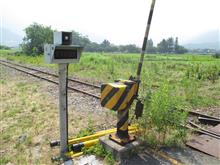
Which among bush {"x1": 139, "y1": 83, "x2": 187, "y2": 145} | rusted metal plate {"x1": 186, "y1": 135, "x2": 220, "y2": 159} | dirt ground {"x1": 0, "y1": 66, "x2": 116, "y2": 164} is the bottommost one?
dirt ground {"x1": 0, "y1": 66, "x2": 116, "y2": 164}

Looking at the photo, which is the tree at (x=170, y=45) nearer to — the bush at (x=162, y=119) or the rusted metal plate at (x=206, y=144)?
the rusted metal plate at (x=206, y=144)

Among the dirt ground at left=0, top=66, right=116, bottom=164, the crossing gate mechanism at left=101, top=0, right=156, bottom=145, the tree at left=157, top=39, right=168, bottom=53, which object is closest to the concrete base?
the crossing gate mechanism at left=101, top=0, right=156, bottom=145

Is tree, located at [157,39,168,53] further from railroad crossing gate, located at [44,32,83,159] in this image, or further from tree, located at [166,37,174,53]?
railroad crossing gate, located at [44,32,83,159]

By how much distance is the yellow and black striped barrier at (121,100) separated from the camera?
3.67m

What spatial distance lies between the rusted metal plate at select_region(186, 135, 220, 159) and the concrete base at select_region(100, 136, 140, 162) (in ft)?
3.35

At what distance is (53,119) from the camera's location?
235 inches

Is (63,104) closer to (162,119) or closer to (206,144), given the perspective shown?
(162,119)

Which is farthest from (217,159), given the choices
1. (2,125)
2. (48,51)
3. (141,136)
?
(2,125)

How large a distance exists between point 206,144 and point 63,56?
2.84 metres

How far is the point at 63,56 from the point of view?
3.71 metres

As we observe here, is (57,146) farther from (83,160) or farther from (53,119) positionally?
→ (53,119)

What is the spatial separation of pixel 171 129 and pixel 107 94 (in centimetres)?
163

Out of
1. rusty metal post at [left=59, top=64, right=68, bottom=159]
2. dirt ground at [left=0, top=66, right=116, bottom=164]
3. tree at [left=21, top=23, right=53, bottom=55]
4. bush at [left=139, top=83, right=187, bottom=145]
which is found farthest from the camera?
tree at [left=21, top=23, right=53, bottom=55]

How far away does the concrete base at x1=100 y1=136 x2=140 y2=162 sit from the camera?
3.66 m
